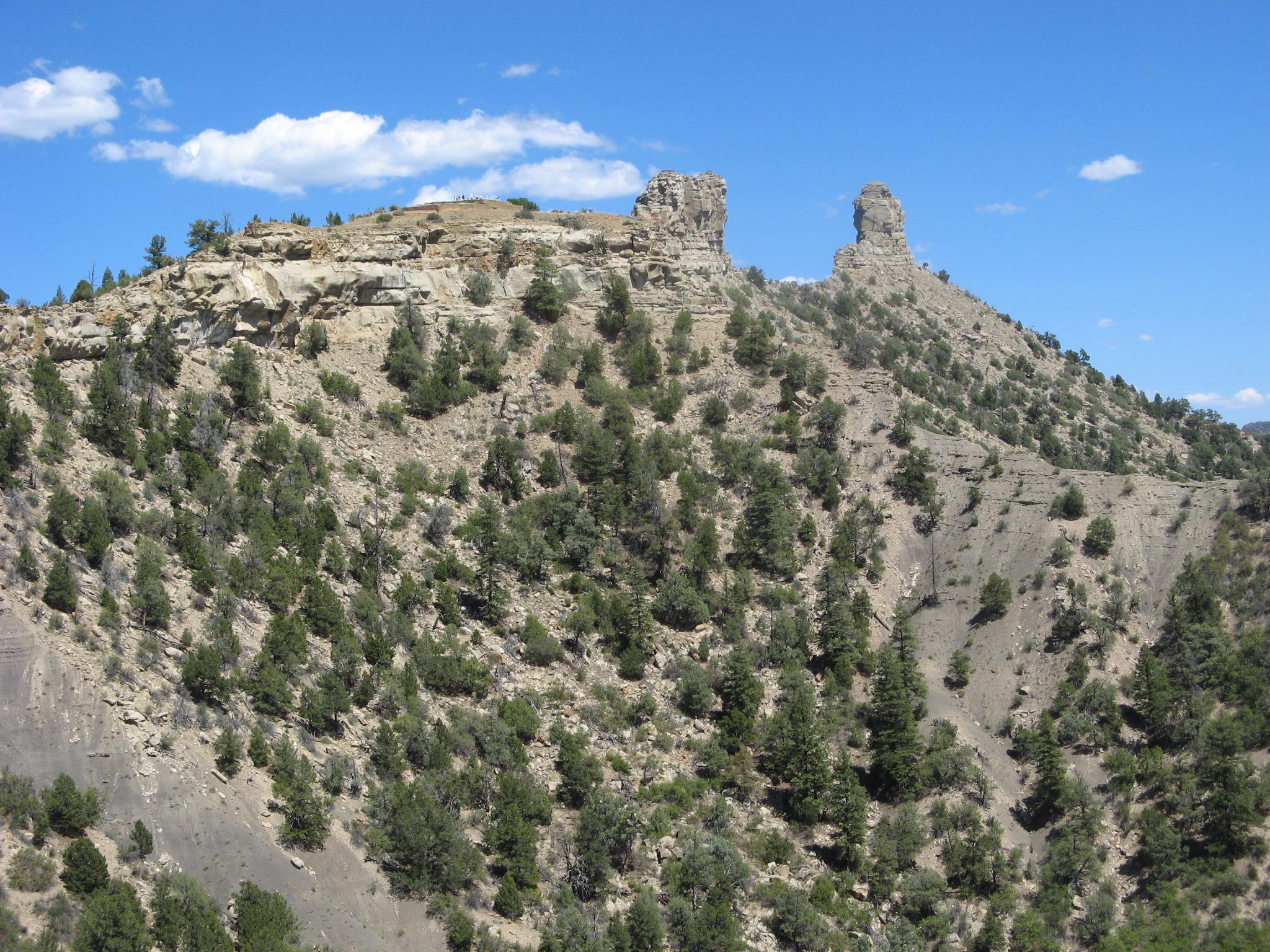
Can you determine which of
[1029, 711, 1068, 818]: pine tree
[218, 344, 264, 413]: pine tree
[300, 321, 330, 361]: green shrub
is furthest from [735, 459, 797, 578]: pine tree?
[218, 344, 264, 413]: pine tree

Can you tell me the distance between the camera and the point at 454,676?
4169 cm

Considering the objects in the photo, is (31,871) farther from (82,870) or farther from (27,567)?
(27,567)

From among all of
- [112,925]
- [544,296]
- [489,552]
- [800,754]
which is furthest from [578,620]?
[544,296]

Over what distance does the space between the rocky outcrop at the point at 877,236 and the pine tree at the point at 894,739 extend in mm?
68981

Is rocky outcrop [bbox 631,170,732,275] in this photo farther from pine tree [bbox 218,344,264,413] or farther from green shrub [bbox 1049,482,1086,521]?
pine tree [bbox 218,344,264,413]

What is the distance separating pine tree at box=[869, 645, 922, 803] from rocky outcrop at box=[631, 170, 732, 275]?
40155 mm

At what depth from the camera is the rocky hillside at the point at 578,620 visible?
111 ft

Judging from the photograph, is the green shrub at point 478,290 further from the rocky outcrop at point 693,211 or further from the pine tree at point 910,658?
the pine tree at point 910,658

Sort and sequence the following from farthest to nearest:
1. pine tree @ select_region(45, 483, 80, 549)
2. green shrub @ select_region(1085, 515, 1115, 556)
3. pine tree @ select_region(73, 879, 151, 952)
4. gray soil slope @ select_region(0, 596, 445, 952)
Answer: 1. green shrub @ select_region(1085, 515, 1115, 556)
2. pine tree @ select_region(45, 483, 80, 549)
3. gray soil slope @ select_region(0, 596, 445, 952)
4. pine tree @ select_region(73, 879, 151, 952)

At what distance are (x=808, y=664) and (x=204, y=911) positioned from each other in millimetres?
29157

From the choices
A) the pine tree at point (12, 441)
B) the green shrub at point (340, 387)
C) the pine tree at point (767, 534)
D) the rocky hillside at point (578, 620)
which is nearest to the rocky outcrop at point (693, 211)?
the rocky hillside at point (578, 620)

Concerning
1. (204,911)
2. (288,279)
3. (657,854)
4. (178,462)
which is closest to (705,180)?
(288,279)

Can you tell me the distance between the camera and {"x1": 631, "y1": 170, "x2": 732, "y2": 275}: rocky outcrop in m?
80.0

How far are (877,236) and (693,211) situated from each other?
3174 cm
